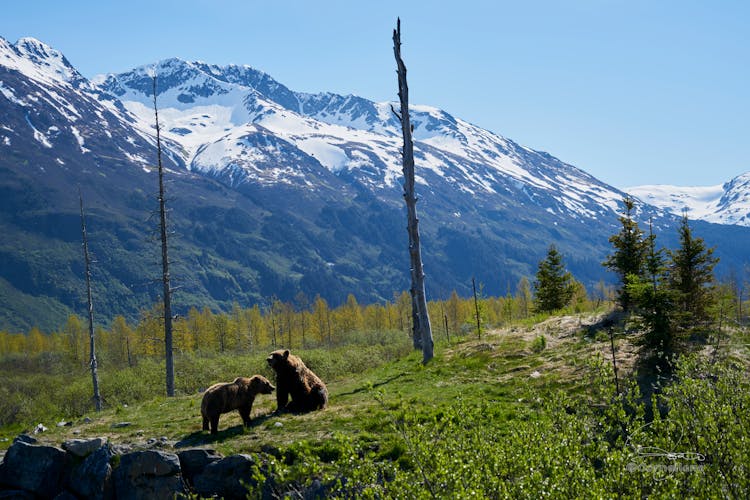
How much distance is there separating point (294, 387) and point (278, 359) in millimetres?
1186

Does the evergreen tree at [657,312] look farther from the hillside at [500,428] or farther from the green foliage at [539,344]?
the green foliage at [539,344]

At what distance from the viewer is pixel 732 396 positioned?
27.7 ft

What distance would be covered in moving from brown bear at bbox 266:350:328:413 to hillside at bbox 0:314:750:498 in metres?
0.61

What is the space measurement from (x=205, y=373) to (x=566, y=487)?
44.4 m

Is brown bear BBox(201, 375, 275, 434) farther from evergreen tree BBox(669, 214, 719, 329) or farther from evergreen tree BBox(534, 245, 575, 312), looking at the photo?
evergreen tree BBox(534, 245, 575, 312)

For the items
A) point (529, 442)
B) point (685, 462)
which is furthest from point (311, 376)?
point (685, 462)

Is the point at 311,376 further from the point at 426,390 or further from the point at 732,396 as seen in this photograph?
the point at 732,396

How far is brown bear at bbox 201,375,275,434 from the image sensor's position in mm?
16453

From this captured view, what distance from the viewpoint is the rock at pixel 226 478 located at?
13.8m

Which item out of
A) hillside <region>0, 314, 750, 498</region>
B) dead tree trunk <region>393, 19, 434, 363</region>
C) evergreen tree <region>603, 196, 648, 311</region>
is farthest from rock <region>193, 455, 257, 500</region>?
evergreen tree <region>603, 196, 648, 311</region>

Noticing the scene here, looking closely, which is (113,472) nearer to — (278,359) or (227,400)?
(227,400)

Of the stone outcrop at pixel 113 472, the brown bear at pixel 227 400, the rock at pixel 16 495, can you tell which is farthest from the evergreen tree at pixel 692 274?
the rock at pixel 16 495

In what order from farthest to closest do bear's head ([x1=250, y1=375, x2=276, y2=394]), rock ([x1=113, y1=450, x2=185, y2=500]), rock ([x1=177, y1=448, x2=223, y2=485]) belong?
bear's head ([x1=250, y1=375, x2=276, y2=394]) < rock ([x1=177, y1=448, x2=223, y2=485]) < rock ([x1=113, y1=450, x2=185, y2=500])

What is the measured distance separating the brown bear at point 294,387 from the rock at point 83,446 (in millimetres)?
5040
